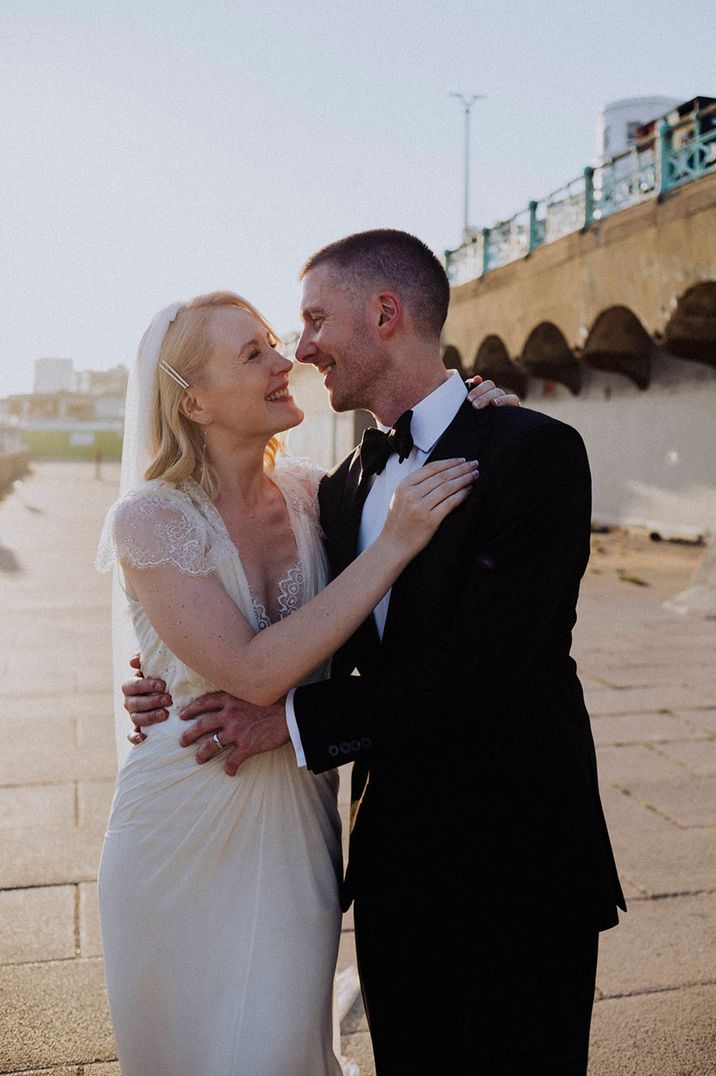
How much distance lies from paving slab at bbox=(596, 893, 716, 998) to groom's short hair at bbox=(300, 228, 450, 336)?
2061 mm

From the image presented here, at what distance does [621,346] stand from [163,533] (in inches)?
584

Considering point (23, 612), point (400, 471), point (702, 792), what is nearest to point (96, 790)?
point (702, 792)

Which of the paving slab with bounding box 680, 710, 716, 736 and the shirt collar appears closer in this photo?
the shirt collar

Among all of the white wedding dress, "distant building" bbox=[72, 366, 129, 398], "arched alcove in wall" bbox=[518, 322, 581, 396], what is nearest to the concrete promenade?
the white wedding dress

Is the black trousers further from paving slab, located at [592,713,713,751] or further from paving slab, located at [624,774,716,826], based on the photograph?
paving slab, located at [592,713,713,751]

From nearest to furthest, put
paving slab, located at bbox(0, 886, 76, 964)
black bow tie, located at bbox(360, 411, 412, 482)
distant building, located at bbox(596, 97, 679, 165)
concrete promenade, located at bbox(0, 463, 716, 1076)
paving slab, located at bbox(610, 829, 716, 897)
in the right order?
1. black bow tie, located at bbox(360, 411, 412, 482)
2. concrete promenade, located at bbox(0, 463, 716, 1076)
3. paving slab, located at bbox(0, 886, 76, 964)
4. paving slab, located at bbox(610, 829, 716, 897)
5. distant building, located at bbox(596, 97, 679, 165)

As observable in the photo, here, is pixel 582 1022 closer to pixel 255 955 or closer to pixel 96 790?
pixel 255 955

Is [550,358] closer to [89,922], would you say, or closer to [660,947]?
[660,947]

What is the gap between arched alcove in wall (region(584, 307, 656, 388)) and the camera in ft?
50.7

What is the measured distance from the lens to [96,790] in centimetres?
475

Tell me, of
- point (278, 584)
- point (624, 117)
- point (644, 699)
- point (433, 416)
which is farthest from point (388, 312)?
Answer: point (624, 117)

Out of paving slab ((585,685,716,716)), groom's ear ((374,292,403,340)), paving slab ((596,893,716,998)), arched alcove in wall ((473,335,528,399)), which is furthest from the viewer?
arched alcove in wall ((473,335,528,399))

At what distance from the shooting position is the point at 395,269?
2.29m

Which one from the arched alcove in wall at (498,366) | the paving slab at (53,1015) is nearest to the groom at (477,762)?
the paving slab at (53,1015)
